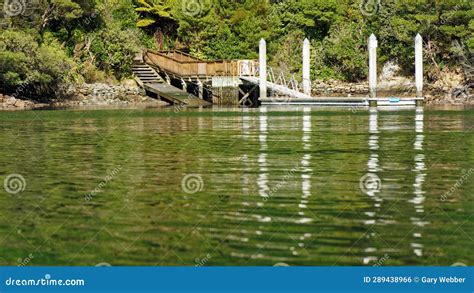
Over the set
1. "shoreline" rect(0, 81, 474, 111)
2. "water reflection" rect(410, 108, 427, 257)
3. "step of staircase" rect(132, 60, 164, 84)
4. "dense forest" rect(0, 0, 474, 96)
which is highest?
"dense forest" rect(0, 0, 474, 96)

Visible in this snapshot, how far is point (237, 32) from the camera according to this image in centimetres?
6812

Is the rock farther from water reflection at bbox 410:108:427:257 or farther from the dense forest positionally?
water reflection at bbox 410:108:427:257

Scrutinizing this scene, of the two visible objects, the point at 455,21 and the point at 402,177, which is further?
the point at 455,21

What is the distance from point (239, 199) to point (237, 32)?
173ft

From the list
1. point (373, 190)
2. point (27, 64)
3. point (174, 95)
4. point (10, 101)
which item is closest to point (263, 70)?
point (174, 95)

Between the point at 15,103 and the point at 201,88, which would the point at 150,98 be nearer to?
the point at 201,88

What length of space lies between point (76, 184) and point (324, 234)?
21.5 ft

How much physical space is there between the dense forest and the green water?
31389 millimetres

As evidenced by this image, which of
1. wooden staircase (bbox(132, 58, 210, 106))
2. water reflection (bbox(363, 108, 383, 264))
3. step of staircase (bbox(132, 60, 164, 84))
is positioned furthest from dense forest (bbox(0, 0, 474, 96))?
water reflection (bbox(363, 108, 383, 264))

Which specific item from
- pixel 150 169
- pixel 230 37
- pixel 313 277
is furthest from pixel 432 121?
pixel 230 37

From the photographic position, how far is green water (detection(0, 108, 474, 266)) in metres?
12.0

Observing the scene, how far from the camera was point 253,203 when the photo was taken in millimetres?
15609

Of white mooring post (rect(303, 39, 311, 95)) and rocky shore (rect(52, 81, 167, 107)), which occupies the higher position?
white mooring post (rect(303, 39, 311, 95))

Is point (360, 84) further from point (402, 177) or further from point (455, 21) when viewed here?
point (402, 177)
